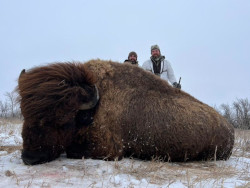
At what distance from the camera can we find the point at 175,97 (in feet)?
16.7

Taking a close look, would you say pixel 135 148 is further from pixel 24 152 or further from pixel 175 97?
pixel 24 152

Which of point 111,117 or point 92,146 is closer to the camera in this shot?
point 92,146

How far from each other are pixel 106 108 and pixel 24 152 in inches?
52.6

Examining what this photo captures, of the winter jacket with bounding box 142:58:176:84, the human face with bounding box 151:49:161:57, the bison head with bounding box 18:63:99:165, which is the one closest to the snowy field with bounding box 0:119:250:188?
the bison head with bounding box 18:63:99:165

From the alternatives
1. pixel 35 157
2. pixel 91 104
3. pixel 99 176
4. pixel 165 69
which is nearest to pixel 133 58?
pixel 165 69

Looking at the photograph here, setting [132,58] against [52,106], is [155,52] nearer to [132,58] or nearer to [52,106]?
[132,58]

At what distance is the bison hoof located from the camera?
140 inches

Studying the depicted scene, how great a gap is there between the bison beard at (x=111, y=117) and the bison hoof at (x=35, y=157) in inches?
0.5

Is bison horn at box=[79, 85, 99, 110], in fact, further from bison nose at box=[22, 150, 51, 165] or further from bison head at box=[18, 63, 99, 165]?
bison nose at box=[22, 150, 51, 165]

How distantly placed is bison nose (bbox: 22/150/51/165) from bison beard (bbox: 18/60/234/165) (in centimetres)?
1

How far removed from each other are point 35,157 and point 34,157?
0.01m

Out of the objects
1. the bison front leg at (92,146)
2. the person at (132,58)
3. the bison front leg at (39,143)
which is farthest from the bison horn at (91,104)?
the person at (132,58)

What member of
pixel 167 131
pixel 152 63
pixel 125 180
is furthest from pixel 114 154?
pixel 152 63

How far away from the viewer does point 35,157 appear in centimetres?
362
